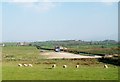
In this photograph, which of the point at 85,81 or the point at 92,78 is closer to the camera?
the point at 85,81

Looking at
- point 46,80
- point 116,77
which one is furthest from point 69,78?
point 116,77

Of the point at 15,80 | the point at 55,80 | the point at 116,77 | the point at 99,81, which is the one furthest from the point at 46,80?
the point at 116,77

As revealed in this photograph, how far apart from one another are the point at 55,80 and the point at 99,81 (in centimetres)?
271

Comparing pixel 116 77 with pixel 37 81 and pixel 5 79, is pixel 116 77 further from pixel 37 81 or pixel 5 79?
pixel 5 79

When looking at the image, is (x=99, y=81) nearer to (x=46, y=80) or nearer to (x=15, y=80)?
(x=46, y=80)

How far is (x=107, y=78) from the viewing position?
21.5m

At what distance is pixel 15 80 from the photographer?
20422 millimetres

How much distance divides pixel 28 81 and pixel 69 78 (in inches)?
116

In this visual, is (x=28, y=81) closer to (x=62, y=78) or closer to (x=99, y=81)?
(x=62, y=78)

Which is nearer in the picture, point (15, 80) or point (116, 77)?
point (15, 80)

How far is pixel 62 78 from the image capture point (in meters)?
21.4

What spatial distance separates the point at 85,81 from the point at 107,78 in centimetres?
210

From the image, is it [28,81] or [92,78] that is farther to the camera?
[92,78]

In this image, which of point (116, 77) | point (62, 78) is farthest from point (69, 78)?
point (116, 77)
